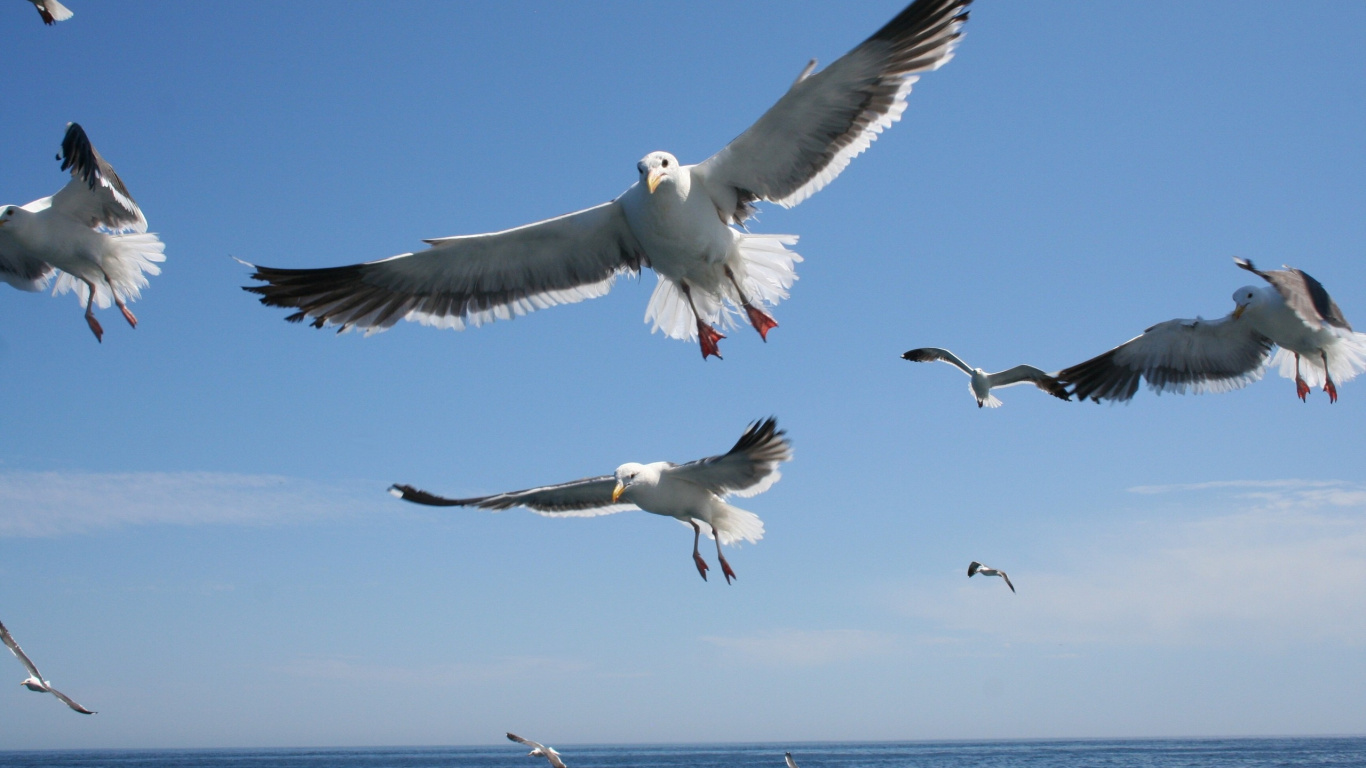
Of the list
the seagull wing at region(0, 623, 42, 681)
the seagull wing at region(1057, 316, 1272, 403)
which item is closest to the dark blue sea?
the seagull wing at region(1057, 316, 1272, 403)

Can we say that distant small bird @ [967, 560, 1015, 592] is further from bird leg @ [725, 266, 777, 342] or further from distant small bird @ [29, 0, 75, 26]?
distant small bird @ [29, 0, 75, 26]

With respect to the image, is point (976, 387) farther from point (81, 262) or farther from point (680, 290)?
point (81, 262)

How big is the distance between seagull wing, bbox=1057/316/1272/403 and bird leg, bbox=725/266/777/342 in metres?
4.37

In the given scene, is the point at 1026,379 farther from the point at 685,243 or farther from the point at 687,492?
the point at 685,243

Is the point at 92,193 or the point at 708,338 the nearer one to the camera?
the point at 708,338

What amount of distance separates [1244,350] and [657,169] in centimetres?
669

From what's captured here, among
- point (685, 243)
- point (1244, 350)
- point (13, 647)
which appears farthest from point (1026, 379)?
point (13, 647)

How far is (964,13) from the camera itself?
6.53 meters

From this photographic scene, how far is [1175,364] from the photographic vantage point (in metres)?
10.5

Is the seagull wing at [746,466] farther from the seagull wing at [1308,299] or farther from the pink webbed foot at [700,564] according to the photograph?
the seagull wing at [1308,299]

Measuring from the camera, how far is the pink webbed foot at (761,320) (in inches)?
290

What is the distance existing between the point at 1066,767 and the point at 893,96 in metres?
44.9

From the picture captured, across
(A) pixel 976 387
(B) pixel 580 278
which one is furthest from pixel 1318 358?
(B) pixel 580 278

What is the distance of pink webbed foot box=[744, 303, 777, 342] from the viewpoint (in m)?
7.38
